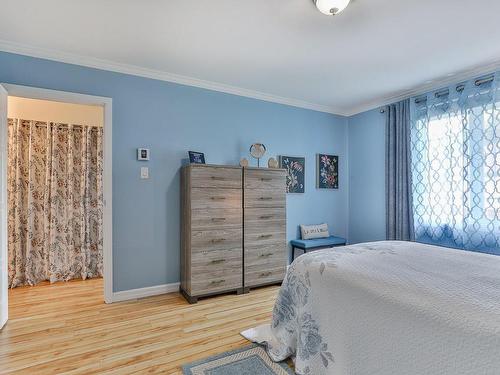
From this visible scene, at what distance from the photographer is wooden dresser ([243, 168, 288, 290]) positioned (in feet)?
9.83

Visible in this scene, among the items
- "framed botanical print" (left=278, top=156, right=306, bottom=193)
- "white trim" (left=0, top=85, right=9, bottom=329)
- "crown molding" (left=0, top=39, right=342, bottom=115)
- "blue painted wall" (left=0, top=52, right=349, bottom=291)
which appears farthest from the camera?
"framed botanical print" (left=278, top=156, right=306, bottom=193)

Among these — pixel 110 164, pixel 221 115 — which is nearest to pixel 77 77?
pixel 110 164

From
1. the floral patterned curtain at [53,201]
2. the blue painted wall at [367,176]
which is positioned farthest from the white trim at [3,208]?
the blue painted wall at [367,176]

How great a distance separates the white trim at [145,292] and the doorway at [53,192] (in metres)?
0.57

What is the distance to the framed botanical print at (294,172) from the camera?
370cm

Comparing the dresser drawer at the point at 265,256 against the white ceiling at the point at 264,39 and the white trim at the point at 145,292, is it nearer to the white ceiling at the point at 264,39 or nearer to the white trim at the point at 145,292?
the white trim at the point at 145,292

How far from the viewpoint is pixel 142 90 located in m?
2.86

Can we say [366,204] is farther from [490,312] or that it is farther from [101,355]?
[101,355]

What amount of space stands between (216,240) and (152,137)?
1302 millimetres

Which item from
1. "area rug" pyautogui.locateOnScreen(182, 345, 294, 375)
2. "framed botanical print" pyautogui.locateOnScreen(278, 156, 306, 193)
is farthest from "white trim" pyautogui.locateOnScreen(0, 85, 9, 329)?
"framed botanical print" pyautogui.locateOnScreen(278, 156, 306, 193)

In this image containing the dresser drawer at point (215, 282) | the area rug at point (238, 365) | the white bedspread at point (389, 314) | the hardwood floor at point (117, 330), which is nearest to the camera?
the white bedspread at point (389, 314)

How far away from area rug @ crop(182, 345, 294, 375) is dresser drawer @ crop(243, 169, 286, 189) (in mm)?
1651

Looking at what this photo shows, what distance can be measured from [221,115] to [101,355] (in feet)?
8.40

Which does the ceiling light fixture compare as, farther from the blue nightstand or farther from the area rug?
the blue nightstand
